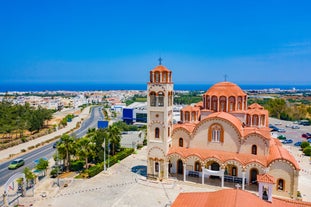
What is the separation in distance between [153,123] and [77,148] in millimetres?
10618

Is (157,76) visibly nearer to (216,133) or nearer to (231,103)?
(216,133)

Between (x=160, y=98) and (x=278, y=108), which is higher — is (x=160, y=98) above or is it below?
above

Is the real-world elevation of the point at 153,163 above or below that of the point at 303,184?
above

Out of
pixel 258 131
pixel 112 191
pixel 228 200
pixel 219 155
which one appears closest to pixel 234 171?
pixel 219 155

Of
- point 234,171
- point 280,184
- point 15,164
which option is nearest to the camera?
point 280,184

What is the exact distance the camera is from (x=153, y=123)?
31.2 metres

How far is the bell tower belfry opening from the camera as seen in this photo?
3008 centimetres

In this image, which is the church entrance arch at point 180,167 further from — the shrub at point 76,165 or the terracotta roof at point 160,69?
the shrub at point 76,165

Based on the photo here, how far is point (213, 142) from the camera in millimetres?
30109

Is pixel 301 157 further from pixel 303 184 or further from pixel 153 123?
pixel 153 123

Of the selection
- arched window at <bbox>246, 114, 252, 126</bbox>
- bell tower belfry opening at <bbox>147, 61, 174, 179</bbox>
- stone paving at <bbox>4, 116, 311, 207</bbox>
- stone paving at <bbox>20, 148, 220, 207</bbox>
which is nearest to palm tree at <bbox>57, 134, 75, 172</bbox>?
stone paving at <bbox>4, 116, 311, 207</bbox>

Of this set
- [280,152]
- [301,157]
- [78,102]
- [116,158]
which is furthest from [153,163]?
[78,102]

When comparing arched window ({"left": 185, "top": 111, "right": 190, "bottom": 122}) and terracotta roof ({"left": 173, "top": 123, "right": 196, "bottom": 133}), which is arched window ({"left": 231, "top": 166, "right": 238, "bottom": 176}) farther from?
arched window ({"left": 185, "top": 111, "right": 190, "bottom": 122})

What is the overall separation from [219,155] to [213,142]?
5.44 ft
